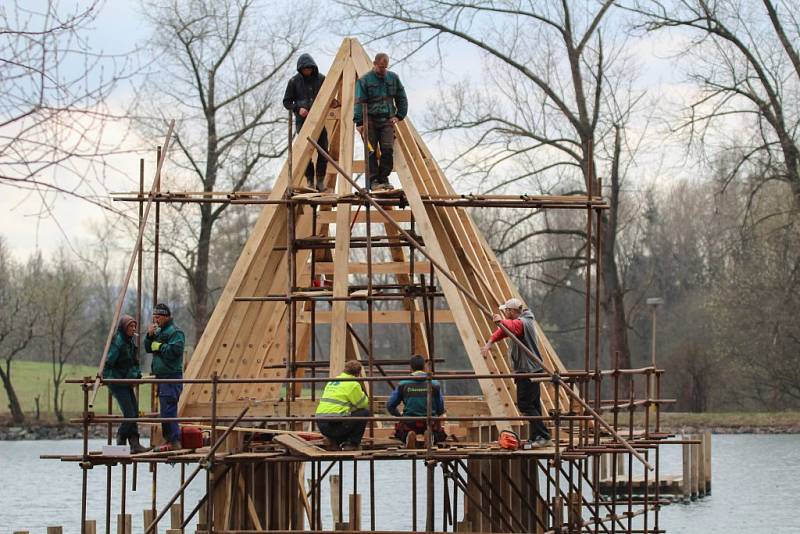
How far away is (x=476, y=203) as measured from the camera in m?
23.2

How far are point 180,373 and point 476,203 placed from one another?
4.78 m

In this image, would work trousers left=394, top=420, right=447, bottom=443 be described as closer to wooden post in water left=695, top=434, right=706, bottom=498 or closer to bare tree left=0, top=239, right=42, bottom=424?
wooden post in water left=695, top=434, right=706, bottom=498

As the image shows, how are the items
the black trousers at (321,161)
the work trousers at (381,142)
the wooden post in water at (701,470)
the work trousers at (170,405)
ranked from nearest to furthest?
the work trousers at (170,405)
the work trousers at (381,142)
the black trousers at (321,161)
the wooden post in water at (701,470)

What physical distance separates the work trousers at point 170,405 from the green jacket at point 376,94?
4811mm

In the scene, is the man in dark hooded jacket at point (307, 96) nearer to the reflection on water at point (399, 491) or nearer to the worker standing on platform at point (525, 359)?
the worker standing on platform at point (525, 359)

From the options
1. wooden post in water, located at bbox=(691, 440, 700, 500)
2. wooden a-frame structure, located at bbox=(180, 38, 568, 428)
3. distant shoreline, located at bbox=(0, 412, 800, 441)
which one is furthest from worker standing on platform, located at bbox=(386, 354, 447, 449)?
distant shoreline, located at bbox=(0, 412, 800, 441)

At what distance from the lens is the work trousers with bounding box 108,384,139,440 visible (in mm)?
21578

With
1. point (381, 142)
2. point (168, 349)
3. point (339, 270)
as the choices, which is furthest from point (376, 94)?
point (168, 349)

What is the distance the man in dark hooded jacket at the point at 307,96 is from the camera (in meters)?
25.3

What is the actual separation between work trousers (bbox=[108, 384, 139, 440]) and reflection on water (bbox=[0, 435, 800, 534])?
1489 centimetres

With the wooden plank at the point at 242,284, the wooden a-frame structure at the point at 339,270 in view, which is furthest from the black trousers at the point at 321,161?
the wooden plank at the point at 242,284

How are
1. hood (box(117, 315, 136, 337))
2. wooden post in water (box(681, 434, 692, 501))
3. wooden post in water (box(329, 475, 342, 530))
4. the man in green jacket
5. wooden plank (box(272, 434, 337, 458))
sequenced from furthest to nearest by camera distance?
wooden post in water (box(681, 434, 692, 501)) < wooden post in water (box(329, 475, 342, 530)) < the man in green jacket < hood (box(117, 315, 136, 337)) < wooden plank (box(272, 434, 337, 458))

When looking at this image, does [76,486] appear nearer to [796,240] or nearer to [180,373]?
[796,240]

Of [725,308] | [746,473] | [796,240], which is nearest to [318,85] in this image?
[746,473]
